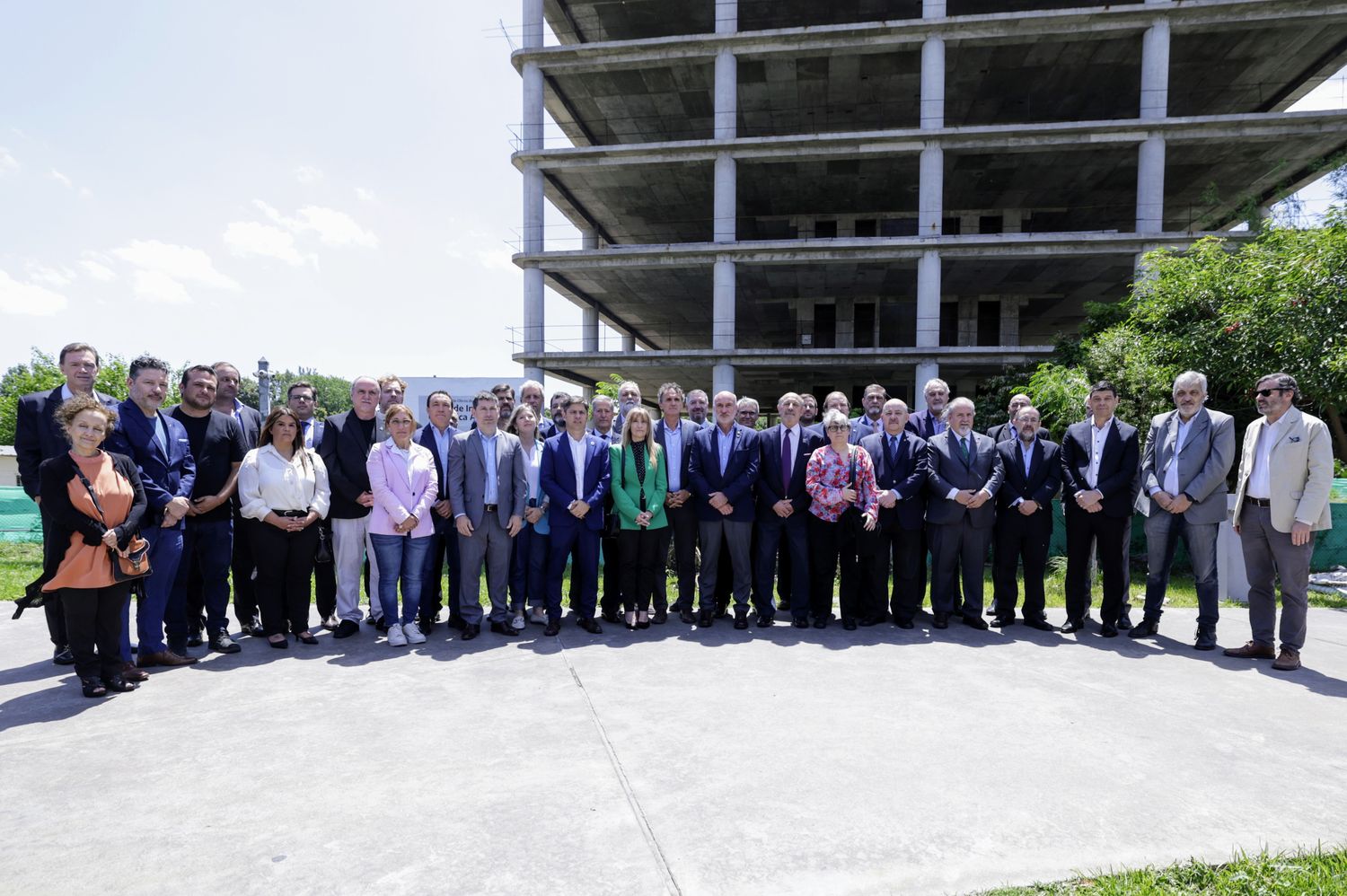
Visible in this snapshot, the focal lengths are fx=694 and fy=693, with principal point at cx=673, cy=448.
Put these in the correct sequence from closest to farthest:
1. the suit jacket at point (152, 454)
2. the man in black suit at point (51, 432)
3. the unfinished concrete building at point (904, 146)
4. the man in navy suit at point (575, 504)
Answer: the suit jacket at point (152, 454) → the man in black suit at point (51, 432) → the man in navy suit at point (575, 504) → the unfinished concrete building at point (904, 146)

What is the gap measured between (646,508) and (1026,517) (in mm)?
3522

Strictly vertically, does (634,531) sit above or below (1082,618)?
above

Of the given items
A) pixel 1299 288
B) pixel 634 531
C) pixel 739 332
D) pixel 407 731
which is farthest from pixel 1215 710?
pixel 739 332

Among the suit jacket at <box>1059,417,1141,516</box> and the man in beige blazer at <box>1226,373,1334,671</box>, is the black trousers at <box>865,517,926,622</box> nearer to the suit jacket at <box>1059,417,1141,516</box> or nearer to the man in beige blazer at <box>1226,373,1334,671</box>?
the suit jacket at <box>1059,417,1141,516</box>

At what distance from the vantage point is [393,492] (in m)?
5.73

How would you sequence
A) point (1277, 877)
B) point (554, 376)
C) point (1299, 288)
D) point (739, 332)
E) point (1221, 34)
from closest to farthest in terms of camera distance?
point (1277, 877), point (1299, 288), point (1221, 34), point (554, 376), point (739, 332)

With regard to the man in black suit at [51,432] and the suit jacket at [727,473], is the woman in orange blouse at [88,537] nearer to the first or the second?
the man in black suit at [51,432]

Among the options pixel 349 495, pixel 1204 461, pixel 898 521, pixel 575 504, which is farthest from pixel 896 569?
pixel 349 495

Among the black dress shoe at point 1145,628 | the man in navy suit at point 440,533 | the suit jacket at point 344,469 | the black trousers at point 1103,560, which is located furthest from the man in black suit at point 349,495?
the black dress shoe at point 1145,628

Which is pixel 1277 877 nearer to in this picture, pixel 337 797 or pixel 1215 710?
pixel 1215 710

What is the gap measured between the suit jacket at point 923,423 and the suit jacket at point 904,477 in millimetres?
913

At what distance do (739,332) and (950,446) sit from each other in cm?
3245

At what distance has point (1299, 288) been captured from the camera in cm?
946

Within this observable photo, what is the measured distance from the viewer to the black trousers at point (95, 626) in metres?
4.38
